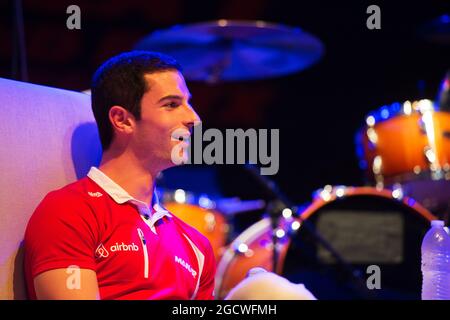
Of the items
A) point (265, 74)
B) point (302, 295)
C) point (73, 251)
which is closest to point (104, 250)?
point (73, 251)

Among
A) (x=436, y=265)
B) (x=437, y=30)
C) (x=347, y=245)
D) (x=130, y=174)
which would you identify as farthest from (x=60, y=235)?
(x=437, y=30)

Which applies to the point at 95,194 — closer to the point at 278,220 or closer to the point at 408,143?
the point at 278,220

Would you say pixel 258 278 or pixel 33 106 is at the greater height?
pixel 33 106

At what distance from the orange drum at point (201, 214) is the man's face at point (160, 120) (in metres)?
2.69

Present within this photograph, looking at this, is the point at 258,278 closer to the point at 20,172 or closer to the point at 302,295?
the point at 302,295

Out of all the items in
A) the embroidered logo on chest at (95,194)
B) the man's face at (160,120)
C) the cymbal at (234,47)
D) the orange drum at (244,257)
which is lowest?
the orange drum at (244,257)

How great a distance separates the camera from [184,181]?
6.39 metres

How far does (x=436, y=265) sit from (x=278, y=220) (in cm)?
214

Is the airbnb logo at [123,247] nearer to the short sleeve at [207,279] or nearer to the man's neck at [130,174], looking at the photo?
the man's neck at [130,174]

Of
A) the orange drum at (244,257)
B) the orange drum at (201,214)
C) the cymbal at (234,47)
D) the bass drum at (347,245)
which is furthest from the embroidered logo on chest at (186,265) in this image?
the orange drum at (201,214)

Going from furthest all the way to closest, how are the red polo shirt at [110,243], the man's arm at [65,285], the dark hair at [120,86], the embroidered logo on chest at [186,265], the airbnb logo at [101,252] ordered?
the dark hair at [120,86]
the embroidered logo on chest at [186,265]
the airbnb logo at [101,252]
the red polo shirt at [110,243]
the man's arm at [65,285]

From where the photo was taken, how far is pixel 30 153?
2236 mm

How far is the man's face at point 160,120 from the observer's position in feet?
8.01
